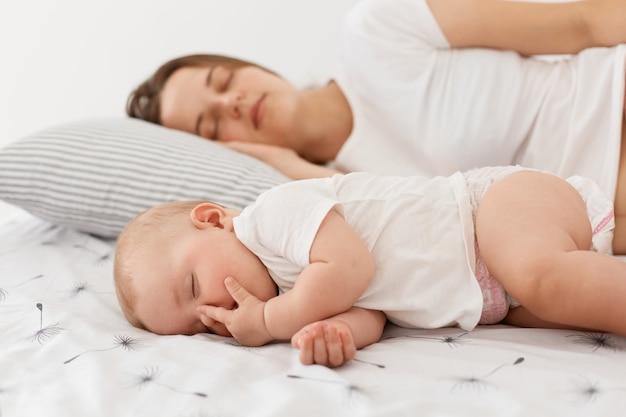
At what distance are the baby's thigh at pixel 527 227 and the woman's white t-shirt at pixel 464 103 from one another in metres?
0.39

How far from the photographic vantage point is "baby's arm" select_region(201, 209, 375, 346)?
104 centimetres

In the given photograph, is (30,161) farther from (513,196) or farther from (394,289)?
(513,196)

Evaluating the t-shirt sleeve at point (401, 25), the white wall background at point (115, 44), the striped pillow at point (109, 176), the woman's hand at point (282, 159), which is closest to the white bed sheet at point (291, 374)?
the striped pillow at point (109, 176)

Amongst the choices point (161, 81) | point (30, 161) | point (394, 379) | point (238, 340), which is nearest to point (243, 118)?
point (161, 81)

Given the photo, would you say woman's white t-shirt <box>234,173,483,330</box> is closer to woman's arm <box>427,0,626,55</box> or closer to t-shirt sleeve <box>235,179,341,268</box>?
t-shirt sleeve <box>235,179,341,268</box>

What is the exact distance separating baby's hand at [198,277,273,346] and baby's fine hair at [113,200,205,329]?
0.14 metres

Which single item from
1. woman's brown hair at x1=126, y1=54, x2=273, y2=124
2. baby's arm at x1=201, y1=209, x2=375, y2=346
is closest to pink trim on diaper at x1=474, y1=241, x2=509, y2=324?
baby's arm at x1=201, y1=209, x2=375, y2=346

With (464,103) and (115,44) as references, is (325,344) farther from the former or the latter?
(115,44)

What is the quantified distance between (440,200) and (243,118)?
97 cm

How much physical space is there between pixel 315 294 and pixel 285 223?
0.12 metres

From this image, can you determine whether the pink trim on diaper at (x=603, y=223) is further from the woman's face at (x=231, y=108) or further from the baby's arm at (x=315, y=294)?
the woman's face at (x=231, y=108)

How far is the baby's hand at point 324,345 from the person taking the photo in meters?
0.97

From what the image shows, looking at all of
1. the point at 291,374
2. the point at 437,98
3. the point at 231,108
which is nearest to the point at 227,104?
the point at 231,108

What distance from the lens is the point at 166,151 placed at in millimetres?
1721
